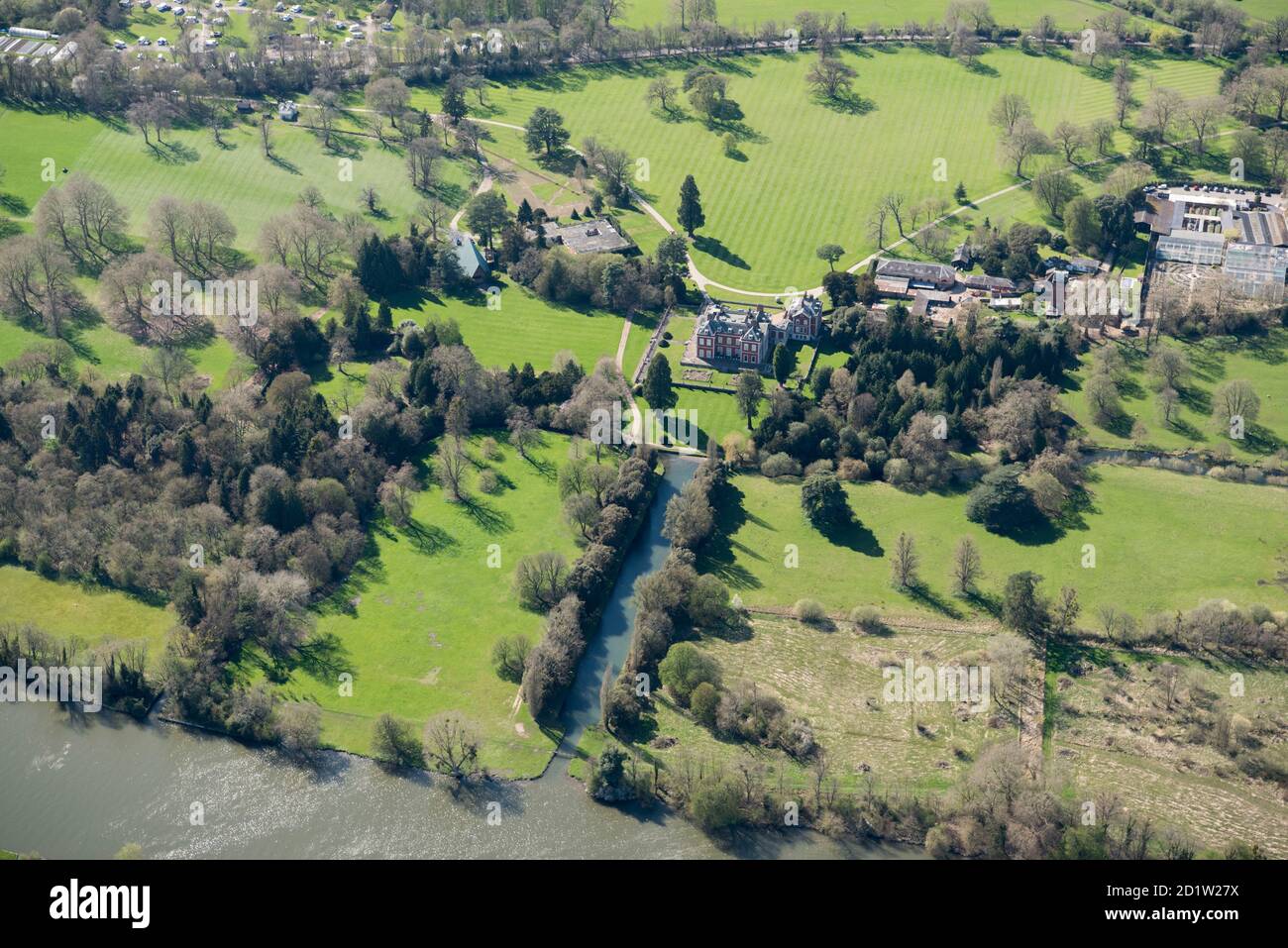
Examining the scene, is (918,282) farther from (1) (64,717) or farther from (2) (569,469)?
(1) (64,717)

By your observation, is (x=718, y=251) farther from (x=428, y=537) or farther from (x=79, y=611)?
(x=79, y=611)

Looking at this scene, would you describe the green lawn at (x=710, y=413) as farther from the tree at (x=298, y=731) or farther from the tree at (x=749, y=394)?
the tree at (x=298, y=731)

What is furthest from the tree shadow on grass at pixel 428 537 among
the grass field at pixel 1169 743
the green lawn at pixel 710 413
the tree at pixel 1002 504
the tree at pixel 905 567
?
the grass field at pixel 1169 743

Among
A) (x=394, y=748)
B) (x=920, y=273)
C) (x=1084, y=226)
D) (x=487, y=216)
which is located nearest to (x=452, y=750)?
(x=394, y=748)

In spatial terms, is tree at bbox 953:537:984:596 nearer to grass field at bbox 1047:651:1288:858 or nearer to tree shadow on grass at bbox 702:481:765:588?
grass field at bbox 1047:651:1288:858

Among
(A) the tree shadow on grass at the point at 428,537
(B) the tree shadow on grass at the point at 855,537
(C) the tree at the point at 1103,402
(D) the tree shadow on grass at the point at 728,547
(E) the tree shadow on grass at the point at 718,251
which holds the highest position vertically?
(C) the tree at the point at 1103,402

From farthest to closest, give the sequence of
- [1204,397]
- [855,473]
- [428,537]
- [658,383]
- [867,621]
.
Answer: [1204,397] < [658,383] < [855,473] < [428,537] < [867,621]

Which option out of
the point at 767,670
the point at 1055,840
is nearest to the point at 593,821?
the point at 767,670
